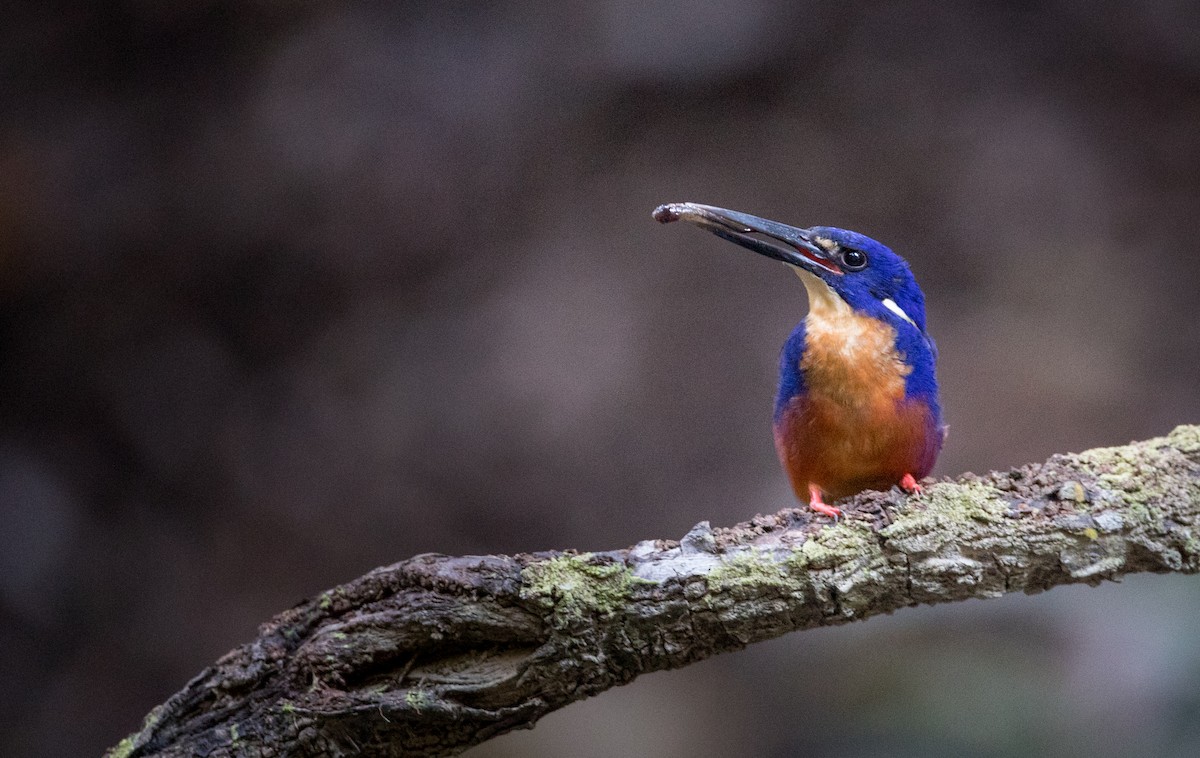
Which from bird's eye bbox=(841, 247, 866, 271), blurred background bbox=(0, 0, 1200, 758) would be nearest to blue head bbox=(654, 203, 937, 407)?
bird's eye bbox=(841, 247, 866, 271)

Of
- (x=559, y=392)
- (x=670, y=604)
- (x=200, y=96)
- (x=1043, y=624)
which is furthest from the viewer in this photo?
(x=559, y=392)

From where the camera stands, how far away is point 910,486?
2.20 m

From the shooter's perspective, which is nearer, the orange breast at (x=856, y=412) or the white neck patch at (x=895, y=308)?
the orange breast at (x=856, y=412)

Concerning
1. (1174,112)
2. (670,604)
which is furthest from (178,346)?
(1174,112)

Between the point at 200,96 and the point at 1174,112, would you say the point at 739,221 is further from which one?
the point at 1174,112

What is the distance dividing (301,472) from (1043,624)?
3.14 meters

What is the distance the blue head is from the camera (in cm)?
243

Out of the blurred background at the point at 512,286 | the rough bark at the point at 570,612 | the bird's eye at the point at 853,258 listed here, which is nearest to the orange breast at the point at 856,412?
the bird's eye at the point at 853,258

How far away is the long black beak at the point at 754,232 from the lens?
234 centimetres

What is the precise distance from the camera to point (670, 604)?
77.0 inches

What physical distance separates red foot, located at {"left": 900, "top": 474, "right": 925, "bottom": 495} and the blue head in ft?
0.73

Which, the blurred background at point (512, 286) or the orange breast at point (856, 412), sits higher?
the blurred background at point (512, 286)

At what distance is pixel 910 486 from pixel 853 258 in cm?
60

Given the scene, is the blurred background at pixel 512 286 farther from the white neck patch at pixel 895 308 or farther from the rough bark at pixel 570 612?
the rough bark at pixel 570 612
